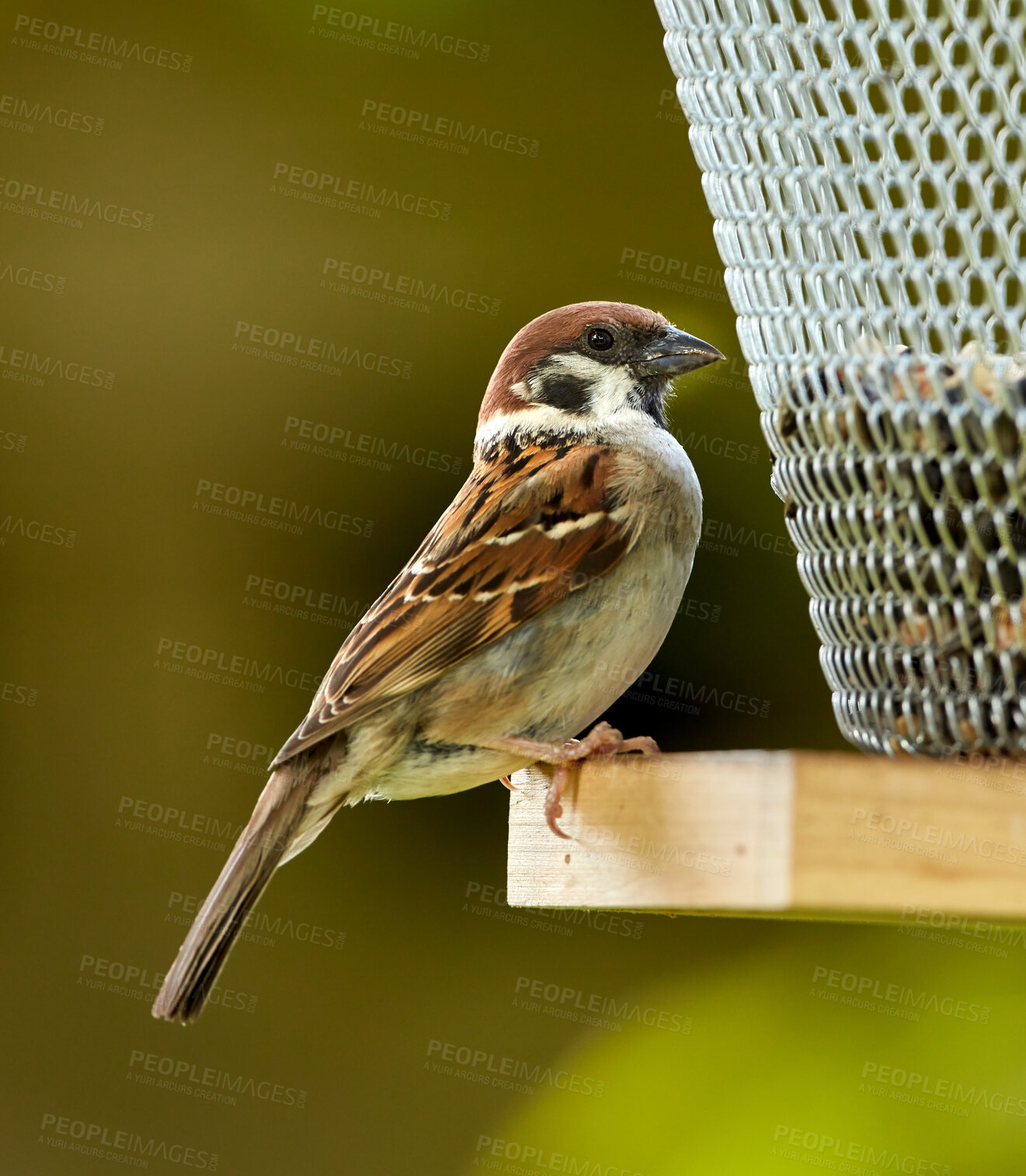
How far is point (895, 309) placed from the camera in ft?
5.60

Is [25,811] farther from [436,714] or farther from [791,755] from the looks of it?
[791,755]

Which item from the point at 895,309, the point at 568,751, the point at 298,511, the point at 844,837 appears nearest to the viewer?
the point at 844,837

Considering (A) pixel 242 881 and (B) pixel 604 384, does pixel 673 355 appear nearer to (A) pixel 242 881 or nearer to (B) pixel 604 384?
(B) pixel 604 384

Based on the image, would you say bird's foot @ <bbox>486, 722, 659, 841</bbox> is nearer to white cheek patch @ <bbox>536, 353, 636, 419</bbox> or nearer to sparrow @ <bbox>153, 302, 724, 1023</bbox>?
sparrow @ <bbox>153, 302, 724, 1023</bbox>

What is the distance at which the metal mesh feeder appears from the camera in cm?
162

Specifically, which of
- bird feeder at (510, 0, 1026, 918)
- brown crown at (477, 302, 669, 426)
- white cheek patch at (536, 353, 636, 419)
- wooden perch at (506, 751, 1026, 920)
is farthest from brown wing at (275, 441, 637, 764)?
wooden perch at (506, 751, 1026, 920)

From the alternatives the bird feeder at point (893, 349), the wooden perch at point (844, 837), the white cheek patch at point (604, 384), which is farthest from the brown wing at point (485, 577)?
the wooden perch at point (844, 837)

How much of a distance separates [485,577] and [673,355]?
59 centimetres

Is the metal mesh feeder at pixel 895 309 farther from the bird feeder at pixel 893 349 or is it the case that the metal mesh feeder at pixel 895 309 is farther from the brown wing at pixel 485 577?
the brown wing at pixel 485 577

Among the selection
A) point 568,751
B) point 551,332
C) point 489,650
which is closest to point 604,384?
point 551,332

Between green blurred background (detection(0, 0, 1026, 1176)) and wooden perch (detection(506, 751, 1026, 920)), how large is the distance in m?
1.74

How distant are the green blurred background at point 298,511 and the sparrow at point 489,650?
0.94 meters

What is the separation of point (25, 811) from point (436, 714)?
1.85 metres

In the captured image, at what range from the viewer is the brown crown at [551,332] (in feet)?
8.64
